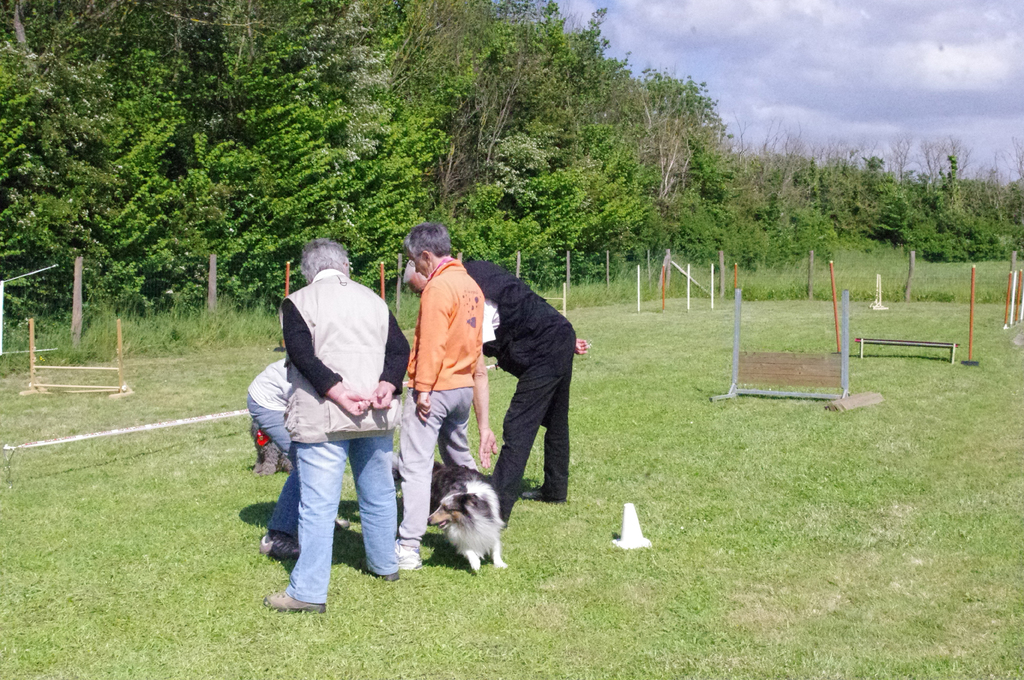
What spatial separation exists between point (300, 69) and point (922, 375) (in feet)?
58.9

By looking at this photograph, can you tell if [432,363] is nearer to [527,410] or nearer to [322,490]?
[322,490]

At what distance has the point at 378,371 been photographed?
441cm

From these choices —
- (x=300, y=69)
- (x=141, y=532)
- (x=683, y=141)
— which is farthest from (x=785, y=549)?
(x=683, y=141)

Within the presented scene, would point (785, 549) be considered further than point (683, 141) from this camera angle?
No

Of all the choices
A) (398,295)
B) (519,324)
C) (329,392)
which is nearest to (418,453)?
(329,392)

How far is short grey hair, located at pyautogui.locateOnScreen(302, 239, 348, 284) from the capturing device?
4.42 m

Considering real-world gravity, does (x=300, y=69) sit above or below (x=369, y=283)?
above

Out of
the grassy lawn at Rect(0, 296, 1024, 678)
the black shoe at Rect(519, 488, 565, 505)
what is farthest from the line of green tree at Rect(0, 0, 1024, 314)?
the black shoe at Rect(519, 488, 565, 505)

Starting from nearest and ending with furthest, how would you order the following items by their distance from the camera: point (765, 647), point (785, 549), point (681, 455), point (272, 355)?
point (765, 647) → point (785, 549) → point (681, 455) → point (272, 355)

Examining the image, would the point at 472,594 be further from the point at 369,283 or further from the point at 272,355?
the point at 369,283

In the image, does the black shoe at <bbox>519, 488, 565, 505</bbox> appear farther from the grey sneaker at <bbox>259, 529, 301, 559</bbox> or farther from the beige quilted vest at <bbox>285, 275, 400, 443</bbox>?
the beige quilted vest at <bbox>285, 275, 400, 443</bbox>

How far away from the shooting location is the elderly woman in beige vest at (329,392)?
167 inches

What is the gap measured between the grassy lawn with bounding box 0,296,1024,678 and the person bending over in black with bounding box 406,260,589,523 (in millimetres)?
511

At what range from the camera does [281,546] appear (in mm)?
5184
